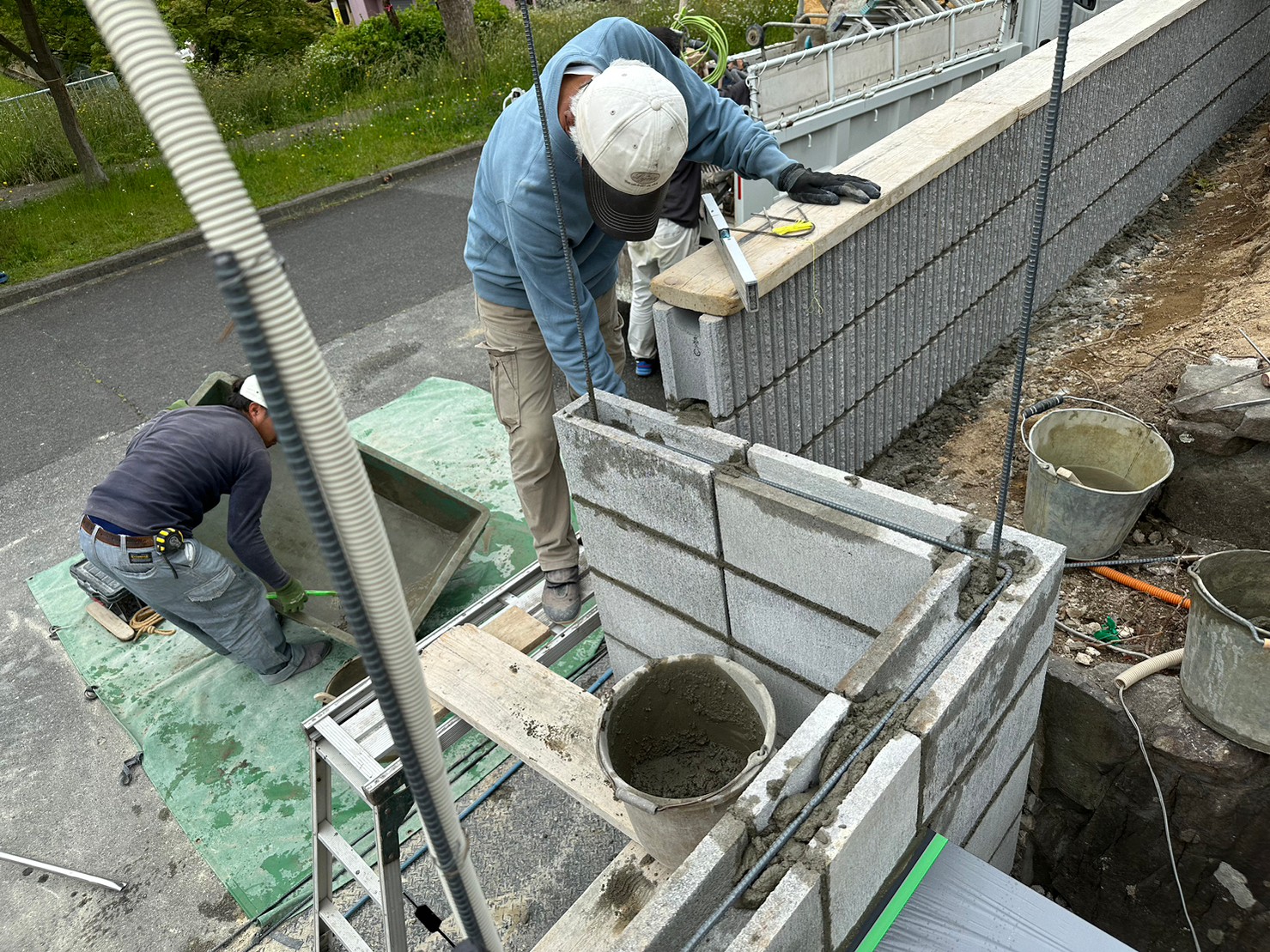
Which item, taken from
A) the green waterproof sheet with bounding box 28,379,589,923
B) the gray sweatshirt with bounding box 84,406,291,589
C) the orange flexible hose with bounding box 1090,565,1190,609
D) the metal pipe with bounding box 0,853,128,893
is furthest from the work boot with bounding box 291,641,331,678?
the orange flexible hose with bounding box 1090,565,1190,609

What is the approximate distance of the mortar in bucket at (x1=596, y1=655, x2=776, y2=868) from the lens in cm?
264

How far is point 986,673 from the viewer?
2047mm

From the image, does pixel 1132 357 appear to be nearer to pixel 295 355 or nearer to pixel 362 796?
pixel 362 796

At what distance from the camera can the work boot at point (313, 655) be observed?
436cm

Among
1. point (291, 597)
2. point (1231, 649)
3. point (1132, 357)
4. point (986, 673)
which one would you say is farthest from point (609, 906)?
point (1132, 357)

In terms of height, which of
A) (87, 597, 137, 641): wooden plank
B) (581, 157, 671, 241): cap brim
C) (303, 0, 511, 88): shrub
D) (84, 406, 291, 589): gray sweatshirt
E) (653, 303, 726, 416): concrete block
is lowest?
(87, 597, 137, 641): wooden plank

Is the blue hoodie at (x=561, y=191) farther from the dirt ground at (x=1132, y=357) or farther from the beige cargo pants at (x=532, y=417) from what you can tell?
the dirt ground at (x=1132, y=357)

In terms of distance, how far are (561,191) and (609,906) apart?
7.07 ft

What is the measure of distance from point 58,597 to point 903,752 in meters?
4.95

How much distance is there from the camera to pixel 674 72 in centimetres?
302

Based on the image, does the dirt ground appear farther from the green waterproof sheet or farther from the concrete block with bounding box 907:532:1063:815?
the green waterproof sheet

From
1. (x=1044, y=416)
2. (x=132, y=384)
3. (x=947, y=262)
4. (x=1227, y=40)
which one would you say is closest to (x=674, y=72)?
(x=947, y=262)

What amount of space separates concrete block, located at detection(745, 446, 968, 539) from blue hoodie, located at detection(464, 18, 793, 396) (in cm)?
71

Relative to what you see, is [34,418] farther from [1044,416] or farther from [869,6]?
[869,6]
